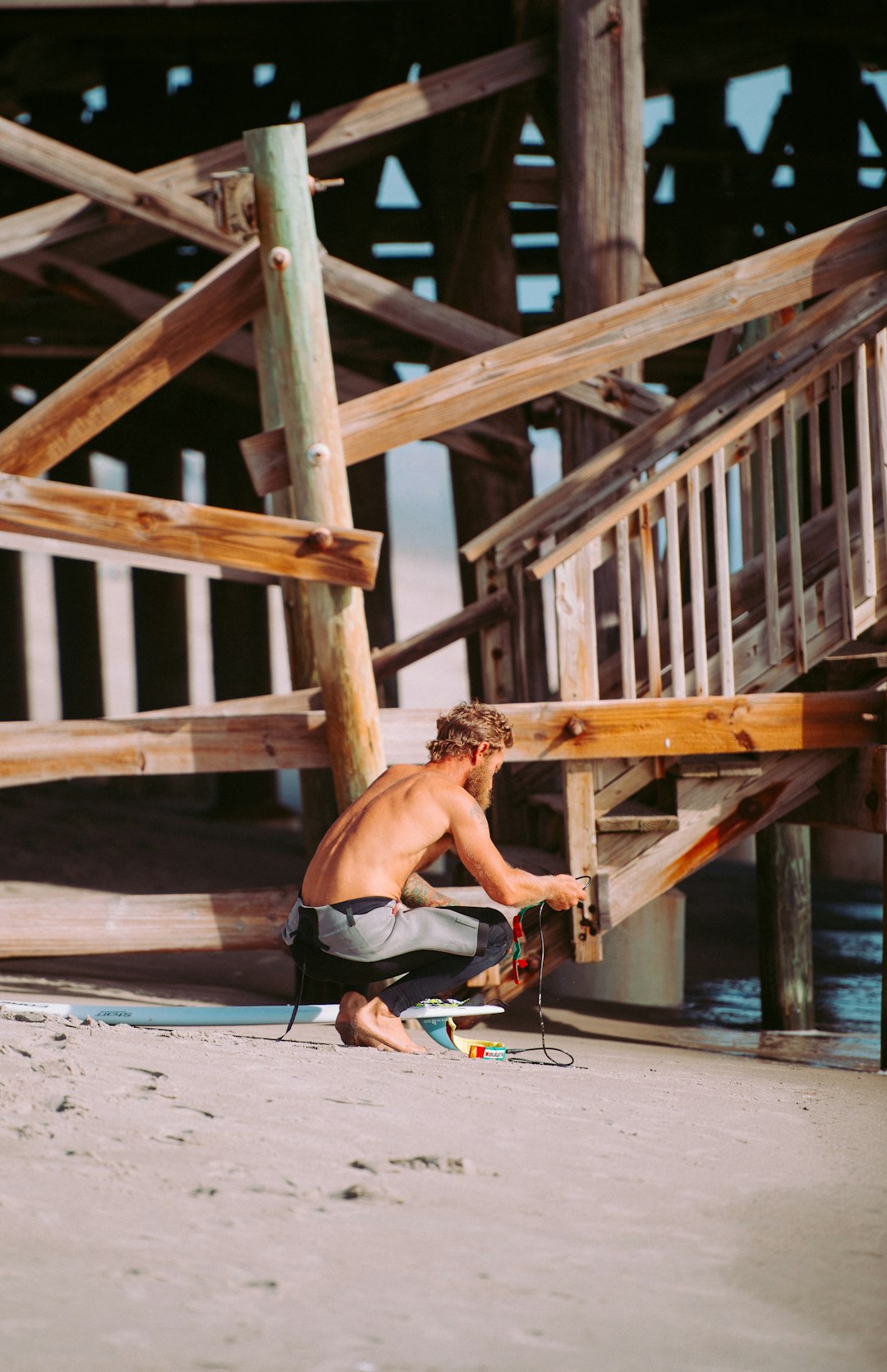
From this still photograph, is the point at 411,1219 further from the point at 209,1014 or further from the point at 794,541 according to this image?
the point at 794,541

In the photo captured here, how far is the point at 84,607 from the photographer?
51.9 feet

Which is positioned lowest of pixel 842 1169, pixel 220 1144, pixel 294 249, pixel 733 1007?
pixel 733 1007

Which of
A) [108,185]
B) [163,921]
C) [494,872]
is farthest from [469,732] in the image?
[108,185]

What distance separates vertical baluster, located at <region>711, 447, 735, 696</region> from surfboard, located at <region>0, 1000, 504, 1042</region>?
1711mm

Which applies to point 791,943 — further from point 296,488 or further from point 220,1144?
point 220,1144

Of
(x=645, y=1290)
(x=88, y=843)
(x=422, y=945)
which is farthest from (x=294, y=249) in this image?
(x=88, y=843)

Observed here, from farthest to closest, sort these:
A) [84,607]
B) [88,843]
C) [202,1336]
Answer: [84,607] < [88,843] < [202,1336]

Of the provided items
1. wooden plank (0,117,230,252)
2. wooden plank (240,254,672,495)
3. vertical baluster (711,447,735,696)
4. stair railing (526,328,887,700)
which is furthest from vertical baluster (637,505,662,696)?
wooden plank (0,117,230,252)

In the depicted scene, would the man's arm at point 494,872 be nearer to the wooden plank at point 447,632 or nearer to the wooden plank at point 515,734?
the wooden plank at point 515,734

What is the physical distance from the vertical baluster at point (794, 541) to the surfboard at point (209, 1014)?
2.03m

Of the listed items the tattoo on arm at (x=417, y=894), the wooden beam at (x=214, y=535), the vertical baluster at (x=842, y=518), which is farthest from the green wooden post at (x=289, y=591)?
the vertical baluster at (x=842, y=518)

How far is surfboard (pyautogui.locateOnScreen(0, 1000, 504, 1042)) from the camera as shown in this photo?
4.65 m

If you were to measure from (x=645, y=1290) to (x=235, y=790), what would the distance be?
1229cm

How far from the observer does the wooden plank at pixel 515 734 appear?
546 centimetres
